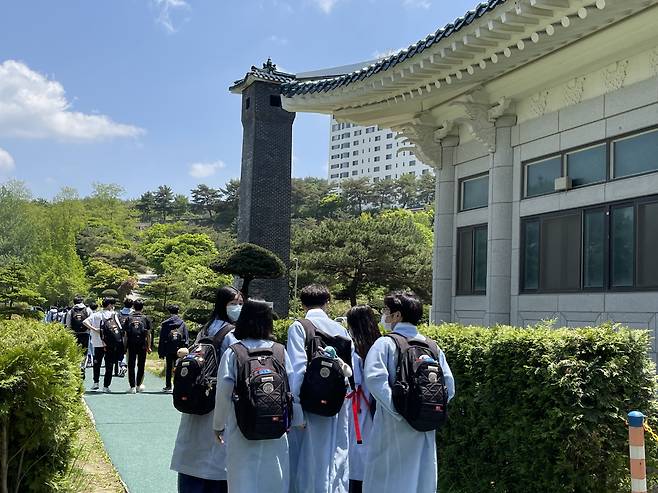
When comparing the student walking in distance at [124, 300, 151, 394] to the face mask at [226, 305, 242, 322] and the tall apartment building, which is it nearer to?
the face mask at [226, 305, 242, 322]

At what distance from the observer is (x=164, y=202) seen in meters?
113

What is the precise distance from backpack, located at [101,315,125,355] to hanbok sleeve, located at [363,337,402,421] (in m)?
9.52

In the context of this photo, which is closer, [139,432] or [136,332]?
[139,432]

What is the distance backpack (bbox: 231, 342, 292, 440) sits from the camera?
4.25 metres

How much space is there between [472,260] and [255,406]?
8.25 metres

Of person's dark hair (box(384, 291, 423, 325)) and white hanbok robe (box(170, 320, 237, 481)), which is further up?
person's dark hair (box(384, 291, 423, 325))

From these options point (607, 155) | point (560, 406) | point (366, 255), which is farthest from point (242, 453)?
point (366, 255)

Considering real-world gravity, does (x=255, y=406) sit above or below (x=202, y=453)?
above

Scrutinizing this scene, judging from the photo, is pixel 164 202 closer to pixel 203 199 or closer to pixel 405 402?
pixel 203 199

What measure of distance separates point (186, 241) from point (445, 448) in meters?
69.3

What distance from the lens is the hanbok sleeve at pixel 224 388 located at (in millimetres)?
4398

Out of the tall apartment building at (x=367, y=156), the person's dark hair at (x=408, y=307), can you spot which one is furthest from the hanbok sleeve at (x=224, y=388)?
the tall apartment building at (x=367, y=156)

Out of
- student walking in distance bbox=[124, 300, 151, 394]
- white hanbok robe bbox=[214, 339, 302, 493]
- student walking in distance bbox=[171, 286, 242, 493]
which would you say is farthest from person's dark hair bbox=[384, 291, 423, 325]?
student walking in distance bbox=[124, 300, 151, 394]

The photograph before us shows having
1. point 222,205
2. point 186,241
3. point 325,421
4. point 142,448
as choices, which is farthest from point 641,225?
point 222,205
